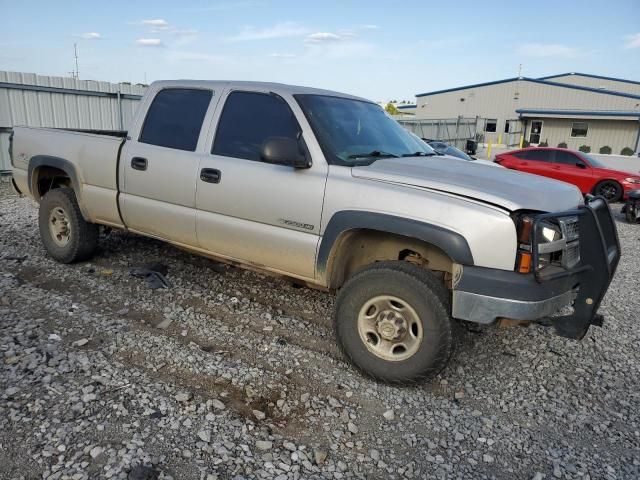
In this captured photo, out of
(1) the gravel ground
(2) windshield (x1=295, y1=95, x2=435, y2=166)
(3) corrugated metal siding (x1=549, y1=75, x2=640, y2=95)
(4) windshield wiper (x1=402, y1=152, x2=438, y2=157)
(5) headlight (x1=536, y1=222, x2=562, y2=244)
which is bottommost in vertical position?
(1) the gravel ground

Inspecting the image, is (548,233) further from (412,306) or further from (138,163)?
(138,163)

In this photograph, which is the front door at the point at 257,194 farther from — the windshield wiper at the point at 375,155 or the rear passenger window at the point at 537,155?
the rear passenger window at the point at 537,155

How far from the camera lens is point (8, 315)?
4.20 metres

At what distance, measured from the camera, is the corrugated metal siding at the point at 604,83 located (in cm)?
3762

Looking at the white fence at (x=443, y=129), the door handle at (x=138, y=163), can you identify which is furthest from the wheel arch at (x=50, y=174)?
the white fence at (x=443, y=129)

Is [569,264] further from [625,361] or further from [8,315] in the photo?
[8,315]

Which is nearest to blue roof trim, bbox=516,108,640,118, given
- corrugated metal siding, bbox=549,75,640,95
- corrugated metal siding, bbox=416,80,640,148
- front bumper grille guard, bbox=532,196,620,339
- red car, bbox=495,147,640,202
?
corrugated metal siding, bbox=416,80,640,148

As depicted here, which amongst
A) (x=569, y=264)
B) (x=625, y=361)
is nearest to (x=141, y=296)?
(x=569, y=264)

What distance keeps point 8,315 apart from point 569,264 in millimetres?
4349

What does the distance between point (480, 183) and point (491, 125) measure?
37.2m

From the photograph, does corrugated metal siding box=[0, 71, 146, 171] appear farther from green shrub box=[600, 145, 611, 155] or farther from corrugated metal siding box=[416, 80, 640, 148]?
corrugated metal siding box=[416, 80, 640, 148]

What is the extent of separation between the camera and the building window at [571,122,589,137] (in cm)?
3222

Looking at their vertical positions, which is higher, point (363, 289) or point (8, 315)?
point (363, 289)

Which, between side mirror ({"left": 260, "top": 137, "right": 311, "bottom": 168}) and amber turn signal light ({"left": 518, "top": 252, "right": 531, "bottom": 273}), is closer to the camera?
amber turn signal light ({"left": 518, "top": 252, "right": 531, "bottom": 273})
